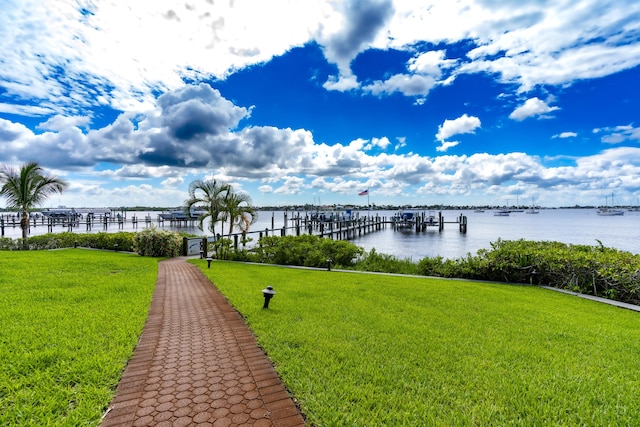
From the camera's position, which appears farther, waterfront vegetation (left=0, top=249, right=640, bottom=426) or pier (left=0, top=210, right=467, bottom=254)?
pier (left=0, top=210, right=467, bottom=254)

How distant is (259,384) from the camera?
133 inches

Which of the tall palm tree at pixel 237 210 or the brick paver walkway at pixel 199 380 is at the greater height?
the tall palm tree at pixel 237 210

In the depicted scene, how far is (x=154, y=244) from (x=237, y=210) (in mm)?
4595

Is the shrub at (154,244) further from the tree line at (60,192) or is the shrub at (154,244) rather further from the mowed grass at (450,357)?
the mowed grass at (450,357)

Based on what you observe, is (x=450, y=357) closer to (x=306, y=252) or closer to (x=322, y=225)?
(x=306, y=252)

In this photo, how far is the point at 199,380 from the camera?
3477 mm

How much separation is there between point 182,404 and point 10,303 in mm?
5118

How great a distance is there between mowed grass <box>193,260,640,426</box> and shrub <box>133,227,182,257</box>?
30.1 feet

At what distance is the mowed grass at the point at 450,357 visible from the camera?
9.64 ft

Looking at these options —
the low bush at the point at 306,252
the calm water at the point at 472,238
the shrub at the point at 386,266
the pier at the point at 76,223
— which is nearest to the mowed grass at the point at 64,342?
the low bush at the point at 306,252

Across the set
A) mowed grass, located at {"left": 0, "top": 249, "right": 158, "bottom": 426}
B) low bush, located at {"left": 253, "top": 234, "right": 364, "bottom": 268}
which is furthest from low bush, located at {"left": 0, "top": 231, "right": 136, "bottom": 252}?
mowed grass, located at {"left": 0, "top": 249, "right": 158, "bottom": 426}

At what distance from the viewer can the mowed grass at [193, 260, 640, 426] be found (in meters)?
2.94

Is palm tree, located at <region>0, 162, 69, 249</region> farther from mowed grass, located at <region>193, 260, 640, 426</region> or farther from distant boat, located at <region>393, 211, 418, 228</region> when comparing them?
distant boat, located at <region>393, 211, 418, 228</region>

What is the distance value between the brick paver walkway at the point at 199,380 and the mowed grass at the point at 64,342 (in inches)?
7.5
